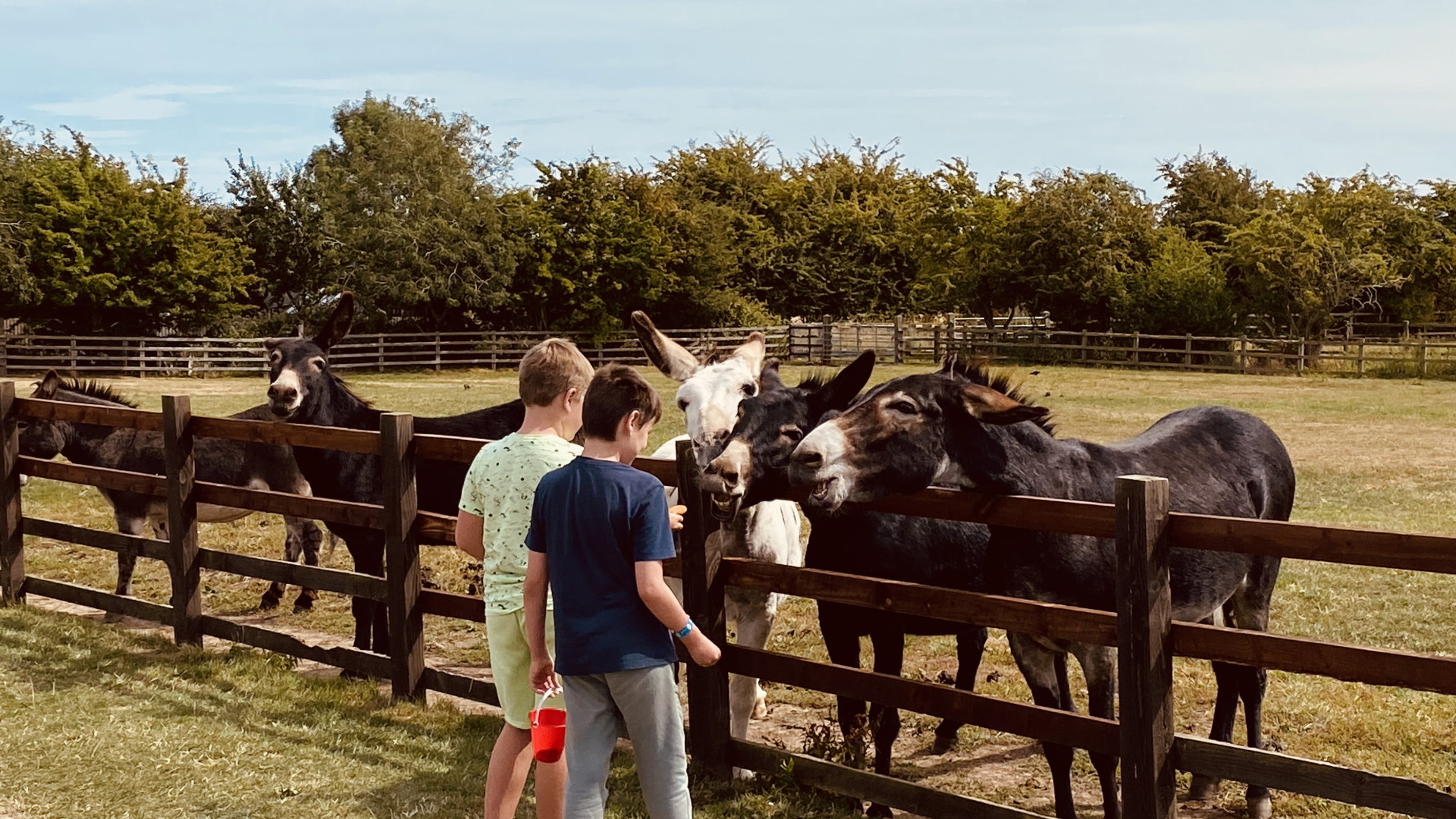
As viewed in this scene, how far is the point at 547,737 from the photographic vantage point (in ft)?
12.7

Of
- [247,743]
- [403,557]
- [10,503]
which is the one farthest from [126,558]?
[247,743]

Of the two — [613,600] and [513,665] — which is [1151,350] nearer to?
[513,665]

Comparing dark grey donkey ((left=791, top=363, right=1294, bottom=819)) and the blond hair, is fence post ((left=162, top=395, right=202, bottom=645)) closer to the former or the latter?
the blond hair

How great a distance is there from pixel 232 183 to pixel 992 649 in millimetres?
44238

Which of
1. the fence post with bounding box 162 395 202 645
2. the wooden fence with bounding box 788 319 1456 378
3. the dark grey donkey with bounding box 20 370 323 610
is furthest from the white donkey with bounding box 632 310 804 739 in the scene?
the wooden fence with bounding box 788 319 1456 378

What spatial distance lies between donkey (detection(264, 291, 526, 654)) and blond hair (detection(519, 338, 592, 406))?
358 cm

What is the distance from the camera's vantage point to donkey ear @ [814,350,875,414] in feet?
17.1

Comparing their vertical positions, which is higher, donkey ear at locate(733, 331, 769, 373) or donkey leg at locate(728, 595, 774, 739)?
donkey ear at locate(733, 331, 769, 373)

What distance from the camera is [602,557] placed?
3.52 meters

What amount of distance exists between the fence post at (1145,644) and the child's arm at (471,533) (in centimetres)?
204

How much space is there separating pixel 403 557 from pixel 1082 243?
39112 mm

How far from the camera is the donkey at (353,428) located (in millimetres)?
7348

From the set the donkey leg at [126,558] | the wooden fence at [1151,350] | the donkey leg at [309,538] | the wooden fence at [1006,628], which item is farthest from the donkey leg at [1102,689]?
the wooden fence at [1151,350]

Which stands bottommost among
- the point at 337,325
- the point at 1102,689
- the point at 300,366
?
the point at 1102,689
